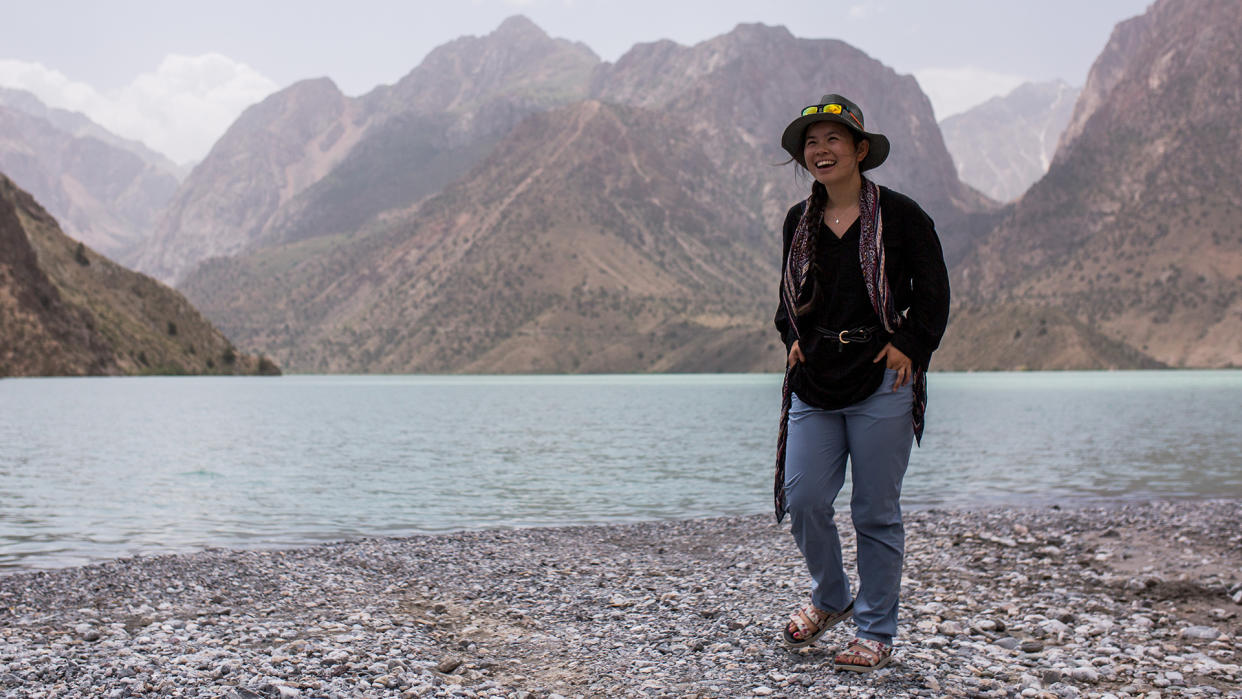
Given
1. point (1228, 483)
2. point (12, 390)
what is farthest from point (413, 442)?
point (12, 390)

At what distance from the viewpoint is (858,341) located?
255 inches

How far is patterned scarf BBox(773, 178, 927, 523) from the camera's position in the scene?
6.43 m

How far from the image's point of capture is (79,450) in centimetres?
3906

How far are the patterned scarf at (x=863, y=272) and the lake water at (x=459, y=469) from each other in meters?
12.0

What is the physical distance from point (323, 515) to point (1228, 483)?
22091 mm

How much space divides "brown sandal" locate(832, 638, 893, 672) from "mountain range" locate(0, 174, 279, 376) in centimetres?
12243

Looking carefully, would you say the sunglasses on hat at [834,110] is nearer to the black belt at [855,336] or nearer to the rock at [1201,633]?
the black belt at [855,336]

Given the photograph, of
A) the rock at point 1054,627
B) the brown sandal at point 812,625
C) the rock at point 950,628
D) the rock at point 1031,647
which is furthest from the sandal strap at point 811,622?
the rock at point 1054,627

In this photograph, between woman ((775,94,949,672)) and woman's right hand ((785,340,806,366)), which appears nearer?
woman ((775,94,949,672))

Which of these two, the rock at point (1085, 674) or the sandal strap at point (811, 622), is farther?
the sandal strap at point (811, 622)

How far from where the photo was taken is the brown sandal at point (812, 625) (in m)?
7.24

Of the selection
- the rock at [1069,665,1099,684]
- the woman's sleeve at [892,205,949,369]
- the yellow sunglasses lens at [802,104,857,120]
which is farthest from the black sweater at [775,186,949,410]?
the rock at [1069,665,1099,684]

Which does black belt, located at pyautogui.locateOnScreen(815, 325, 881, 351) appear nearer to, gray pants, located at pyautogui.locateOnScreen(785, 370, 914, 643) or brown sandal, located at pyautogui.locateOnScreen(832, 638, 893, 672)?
gray pants, located at pyautogui.locateOnScreen(785, 370, 914, 643)

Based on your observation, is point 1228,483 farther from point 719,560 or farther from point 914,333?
point 914,333
